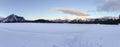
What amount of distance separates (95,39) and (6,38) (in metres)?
3.13

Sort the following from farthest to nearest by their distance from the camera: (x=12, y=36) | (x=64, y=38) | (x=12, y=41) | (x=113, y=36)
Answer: (x=113, y=36)
(x=64, y=38)
(x=12, y=36)
(x=12, y=41)

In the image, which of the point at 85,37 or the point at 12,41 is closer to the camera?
the point at 12,41

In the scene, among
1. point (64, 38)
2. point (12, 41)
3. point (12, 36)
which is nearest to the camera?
point (12, 41)

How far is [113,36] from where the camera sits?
24.8 feet

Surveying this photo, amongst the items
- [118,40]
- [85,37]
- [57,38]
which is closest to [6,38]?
[57,38]

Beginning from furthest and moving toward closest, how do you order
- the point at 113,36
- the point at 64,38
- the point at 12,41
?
the point at 113,36, the point at 64,38, the point at 12,41

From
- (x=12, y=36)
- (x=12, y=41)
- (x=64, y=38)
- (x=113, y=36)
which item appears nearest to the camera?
(x=12, y=41)

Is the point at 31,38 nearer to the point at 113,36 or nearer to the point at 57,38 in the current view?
the point at 57,38

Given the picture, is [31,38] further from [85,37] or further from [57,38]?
[85,37]

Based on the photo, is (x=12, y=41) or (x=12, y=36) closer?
(x=12, y=41)

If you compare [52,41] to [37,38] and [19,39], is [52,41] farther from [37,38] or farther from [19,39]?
[19,39]

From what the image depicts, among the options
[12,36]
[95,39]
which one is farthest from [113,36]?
[12,36]

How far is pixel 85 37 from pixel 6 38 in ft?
9.41

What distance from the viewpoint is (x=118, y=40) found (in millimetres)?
7102
